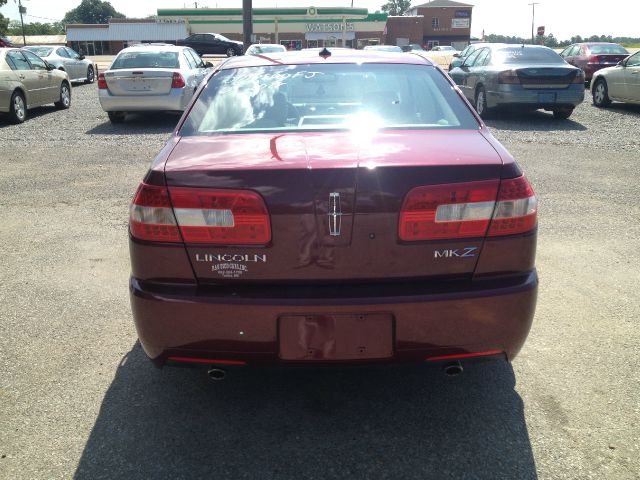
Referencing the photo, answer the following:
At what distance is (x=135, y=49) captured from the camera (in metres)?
12.8

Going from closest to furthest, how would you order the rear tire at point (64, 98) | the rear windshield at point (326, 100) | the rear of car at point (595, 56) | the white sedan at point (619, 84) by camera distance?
the rear windshield at point (326, 100)
the white sedan at point (619, 84)
the rear tire at point (64, 98)
the rear of car at point (595, 56)

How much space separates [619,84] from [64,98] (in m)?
13.1

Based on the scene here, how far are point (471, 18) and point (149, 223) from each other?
3345 inches

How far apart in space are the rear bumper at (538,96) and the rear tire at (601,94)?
10.6 feet

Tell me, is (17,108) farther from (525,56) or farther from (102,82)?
(525,56)

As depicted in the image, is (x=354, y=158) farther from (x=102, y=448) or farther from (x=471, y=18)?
(x=471, y=18)

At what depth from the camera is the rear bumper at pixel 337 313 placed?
2.38 meters

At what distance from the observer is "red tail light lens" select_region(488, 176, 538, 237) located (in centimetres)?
248

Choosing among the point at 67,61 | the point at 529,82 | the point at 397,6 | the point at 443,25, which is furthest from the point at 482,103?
the point at 397,6

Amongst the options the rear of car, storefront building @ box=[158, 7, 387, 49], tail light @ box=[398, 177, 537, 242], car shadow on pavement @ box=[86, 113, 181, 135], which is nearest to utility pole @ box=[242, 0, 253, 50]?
the rear of car

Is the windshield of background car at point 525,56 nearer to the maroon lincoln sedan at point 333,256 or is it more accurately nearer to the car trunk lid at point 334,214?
the maroon lincoln sedan at point 333,256

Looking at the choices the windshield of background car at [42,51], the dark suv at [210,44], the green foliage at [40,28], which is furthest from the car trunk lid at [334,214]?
the green foliage at [40,28]

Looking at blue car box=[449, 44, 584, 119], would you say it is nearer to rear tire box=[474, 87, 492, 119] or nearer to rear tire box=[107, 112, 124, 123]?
rear tire box=[474, 87, 492, 119]

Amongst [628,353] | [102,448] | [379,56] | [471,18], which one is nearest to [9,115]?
[379,56]
